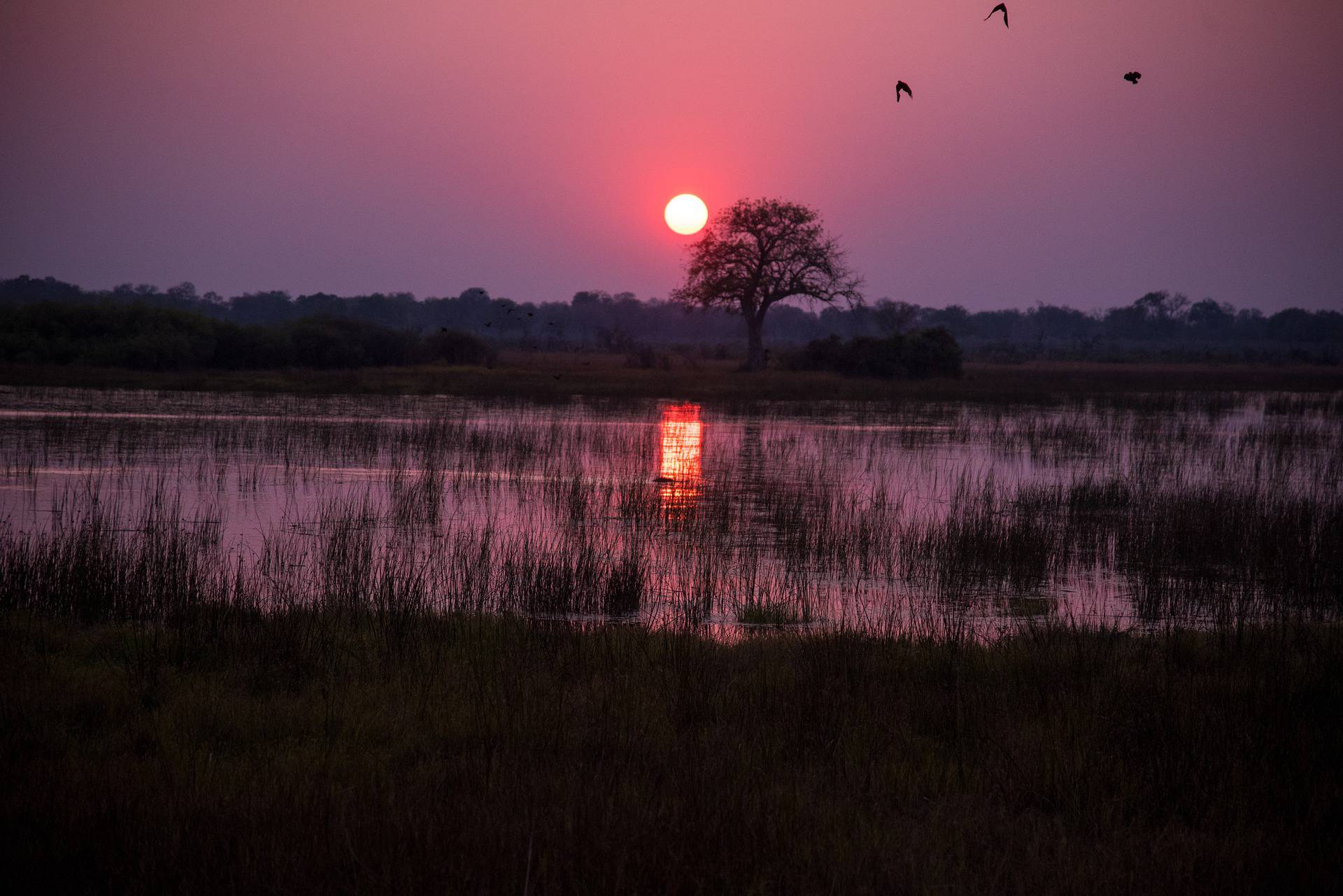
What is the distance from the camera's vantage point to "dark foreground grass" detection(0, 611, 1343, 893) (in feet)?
13.0

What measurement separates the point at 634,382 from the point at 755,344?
50.9 feet

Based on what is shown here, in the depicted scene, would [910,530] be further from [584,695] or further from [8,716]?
[8,716]

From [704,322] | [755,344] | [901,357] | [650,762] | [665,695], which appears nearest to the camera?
[650,762]

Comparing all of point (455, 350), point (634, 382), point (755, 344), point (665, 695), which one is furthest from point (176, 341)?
point (665, 695)

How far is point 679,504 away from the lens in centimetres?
1486

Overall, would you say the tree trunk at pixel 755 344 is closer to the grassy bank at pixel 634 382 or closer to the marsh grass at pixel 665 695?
the grassy bank at pixel 634 382

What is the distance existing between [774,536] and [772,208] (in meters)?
53.1

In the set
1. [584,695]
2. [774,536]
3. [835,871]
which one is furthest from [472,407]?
[835,871]

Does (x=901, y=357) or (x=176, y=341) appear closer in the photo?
(x=176, y=341)

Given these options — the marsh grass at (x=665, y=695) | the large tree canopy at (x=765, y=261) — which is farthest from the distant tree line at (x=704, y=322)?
the marsh grass at (x=665, y=695)

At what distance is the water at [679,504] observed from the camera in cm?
943

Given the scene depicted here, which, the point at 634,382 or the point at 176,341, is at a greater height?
the point at 176,341

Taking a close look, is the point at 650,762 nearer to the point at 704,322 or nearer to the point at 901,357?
the point at 901,357

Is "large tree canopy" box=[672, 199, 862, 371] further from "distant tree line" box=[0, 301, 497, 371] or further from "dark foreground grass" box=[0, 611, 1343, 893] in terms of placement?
"dark foreground grass" box=[0, 611, 1343, 893]
